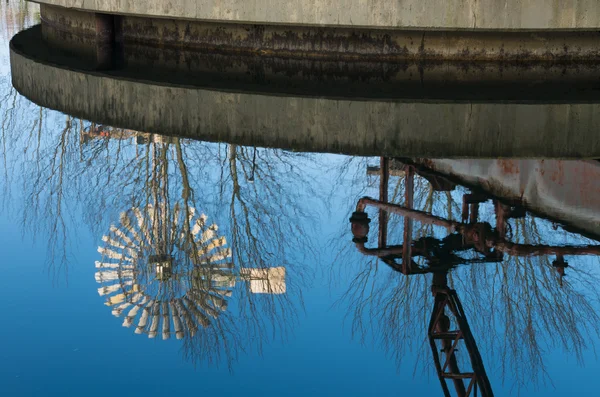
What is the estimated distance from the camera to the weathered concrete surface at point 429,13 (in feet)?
39.5

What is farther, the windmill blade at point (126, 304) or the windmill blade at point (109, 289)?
the windmill blade at point (109, 289)

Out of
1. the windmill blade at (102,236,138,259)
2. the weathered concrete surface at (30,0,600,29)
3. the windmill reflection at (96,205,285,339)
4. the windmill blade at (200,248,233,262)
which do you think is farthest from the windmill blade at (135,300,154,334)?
the weathered concrete surface at (30,0,600,29)

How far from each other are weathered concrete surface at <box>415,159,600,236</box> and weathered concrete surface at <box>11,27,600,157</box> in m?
0.29

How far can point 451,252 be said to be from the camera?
706cm

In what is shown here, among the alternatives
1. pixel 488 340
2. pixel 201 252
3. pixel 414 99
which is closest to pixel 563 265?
pixel 488 340

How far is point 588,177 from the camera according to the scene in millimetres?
8414

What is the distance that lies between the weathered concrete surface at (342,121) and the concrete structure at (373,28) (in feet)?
6.20

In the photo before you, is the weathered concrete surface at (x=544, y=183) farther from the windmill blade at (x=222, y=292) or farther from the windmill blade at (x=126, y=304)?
the windmill blade at (x=126, y=304)

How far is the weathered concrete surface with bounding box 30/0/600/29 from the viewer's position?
12055 mm

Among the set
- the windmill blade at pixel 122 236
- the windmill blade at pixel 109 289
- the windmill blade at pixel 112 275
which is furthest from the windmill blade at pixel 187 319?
the windmill blade at pixel 122 236

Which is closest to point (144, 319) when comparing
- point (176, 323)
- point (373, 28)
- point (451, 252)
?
point (176, 323)

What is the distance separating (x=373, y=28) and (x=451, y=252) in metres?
6.06

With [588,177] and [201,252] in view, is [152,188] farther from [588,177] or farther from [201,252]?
[588,177]

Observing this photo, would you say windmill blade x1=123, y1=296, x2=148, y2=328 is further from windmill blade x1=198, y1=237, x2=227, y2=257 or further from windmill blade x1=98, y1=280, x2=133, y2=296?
windmill blade x1=198, y1=237, x2=227, y2=257
